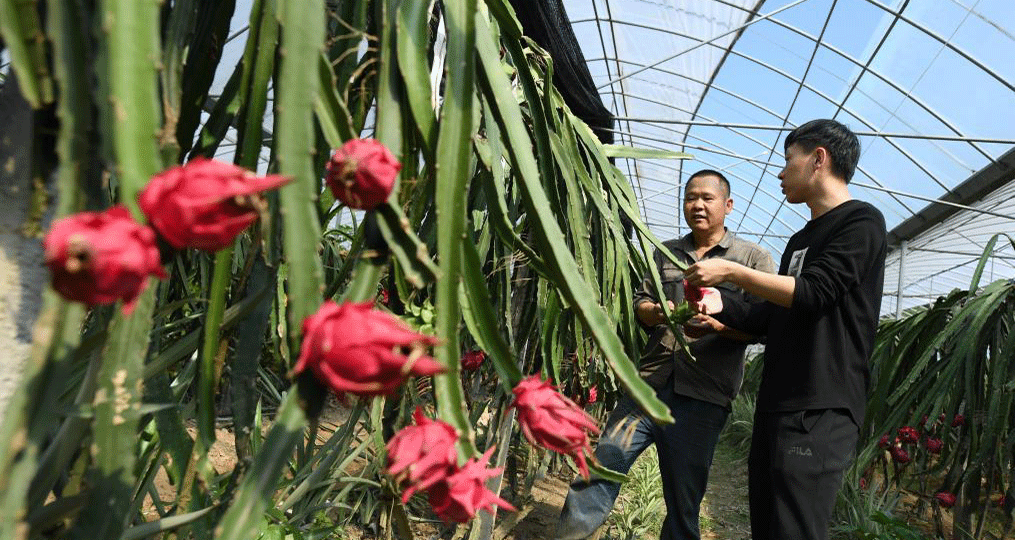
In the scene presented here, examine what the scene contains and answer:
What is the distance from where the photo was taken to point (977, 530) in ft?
9.38

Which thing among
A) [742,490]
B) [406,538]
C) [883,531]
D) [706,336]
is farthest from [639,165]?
[406,538]

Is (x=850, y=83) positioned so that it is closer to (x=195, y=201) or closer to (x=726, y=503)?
(x=726, y=503)

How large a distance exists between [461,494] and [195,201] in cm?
24

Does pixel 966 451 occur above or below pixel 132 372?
below

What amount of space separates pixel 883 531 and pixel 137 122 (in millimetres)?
3310

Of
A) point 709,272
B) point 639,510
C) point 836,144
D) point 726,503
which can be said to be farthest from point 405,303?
point 726,503

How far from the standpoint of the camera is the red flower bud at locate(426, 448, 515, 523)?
1.61ft

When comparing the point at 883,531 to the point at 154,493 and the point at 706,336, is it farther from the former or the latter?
the point at 154,493

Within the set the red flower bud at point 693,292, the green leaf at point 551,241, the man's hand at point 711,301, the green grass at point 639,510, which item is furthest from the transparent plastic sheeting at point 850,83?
the green leaf at point 551,241

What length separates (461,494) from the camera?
1.61ft

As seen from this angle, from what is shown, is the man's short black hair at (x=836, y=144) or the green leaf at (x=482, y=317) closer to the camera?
the green leaf at (x=482, y=317)

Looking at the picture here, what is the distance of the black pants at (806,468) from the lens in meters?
1.51

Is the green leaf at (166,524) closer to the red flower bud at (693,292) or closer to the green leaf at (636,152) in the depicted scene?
the red flower bud at (693,292)

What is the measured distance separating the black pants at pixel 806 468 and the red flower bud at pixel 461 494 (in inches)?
46.4
